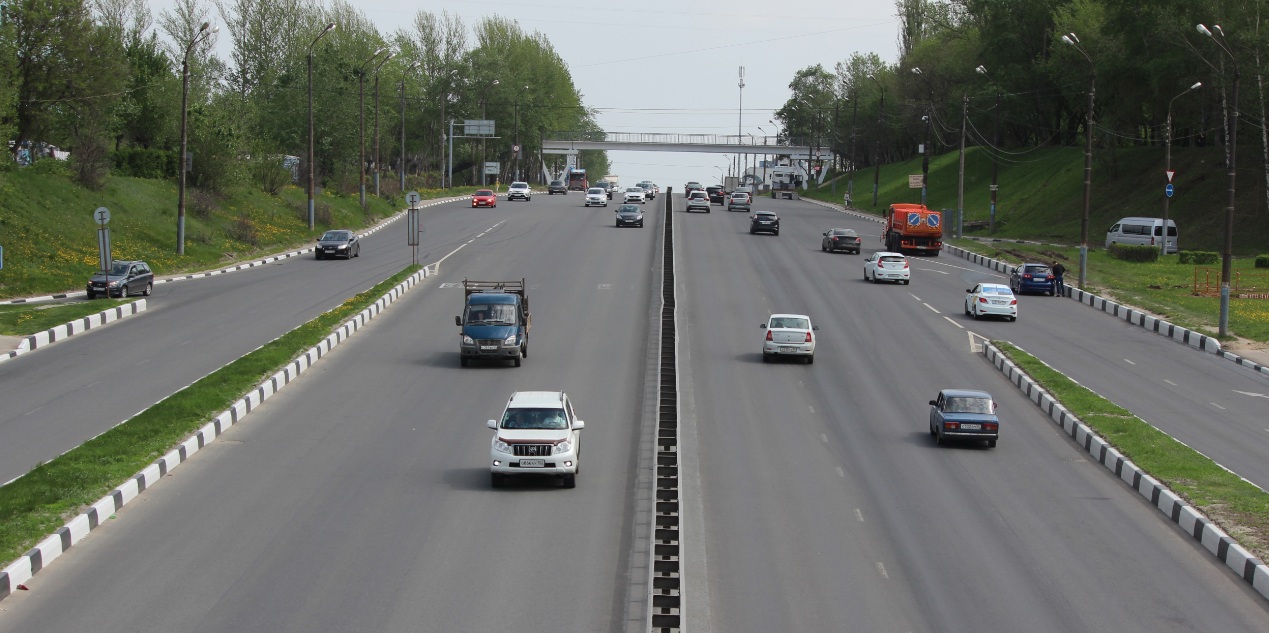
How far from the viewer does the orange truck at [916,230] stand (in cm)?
6388

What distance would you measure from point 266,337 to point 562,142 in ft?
416

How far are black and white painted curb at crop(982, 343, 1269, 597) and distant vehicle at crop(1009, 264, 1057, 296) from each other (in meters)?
19.1

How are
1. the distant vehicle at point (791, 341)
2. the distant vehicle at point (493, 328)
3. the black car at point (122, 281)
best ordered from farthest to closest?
the black car at point (122, 281) → the distant vehicle at point (791, 341) → the distant vehicle at point (493, 328)

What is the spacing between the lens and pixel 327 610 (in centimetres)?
1501

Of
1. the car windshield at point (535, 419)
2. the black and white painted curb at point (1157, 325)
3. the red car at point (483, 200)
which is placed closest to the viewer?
the car windshield at point (535, 419)

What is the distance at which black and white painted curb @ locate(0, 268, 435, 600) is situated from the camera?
15852 millimetres

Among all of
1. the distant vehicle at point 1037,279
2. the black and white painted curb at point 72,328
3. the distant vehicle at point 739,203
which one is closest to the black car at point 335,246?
the black and white painted curb at point 72,328

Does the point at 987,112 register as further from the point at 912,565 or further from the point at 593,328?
the point at 912,565

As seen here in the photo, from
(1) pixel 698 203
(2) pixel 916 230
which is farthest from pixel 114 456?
(1) pixel 698 203

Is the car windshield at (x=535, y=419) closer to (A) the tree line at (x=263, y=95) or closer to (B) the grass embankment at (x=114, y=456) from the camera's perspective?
(B) the grass embankment at (x=114, y=456)

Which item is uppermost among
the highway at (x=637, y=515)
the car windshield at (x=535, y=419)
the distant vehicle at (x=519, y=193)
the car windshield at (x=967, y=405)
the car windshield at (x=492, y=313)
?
the distant vehicle at (x=519, y=193)

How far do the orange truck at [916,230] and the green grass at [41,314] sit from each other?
1513 inches

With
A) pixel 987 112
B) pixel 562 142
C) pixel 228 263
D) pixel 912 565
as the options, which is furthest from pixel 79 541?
pixel 562 142

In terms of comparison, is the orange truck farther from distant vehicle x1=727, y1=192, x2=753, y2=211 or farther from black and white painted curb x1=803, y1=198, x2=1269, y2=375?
distant vehicle x1=727, y1=192, x2=753, y2=211
